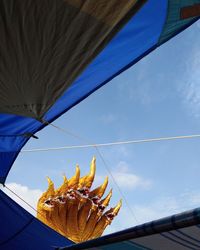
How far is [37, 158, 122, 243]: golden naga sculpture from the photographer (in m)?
10.5

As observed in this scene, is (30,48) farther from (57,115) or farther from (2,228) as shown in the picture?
(2,228)

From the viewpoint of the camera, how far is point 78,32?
1.83m

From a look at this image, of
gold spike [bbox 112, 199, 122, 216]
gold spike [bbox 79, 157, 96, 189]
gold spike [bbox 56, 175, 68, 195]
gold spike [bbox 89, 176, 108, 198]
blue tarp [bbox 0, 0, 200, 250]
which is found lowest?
gold spike [bbox 112, 199, 122, 216]

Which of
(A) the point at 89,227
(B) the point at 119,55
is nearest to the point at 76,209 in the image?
(A) the point at 89,227

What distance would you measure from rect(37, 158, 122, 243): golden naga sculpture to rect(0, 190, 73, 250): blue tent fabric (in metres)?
6.60

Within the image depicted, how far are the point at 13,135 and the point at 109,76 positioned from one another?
1347 mm

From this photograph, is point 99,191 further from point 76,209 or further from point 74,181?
point 76,209

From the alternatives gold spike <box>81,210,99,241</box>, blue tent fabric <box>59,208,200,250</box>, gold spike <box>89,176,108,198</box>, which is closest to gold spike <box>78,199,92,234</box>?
gold spike <box>81,210,99,241</box>

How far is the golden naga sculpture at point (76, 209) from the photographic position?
10462 millimetres

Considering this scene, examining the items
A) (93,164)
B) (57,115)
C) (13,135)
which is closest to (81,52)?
(57,115)

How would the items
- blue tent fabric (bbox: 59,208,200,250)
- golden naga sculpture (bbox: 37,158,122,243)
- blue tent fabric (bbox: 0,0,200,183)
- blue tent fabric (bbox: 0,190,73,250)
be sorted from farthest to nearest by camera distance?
1. golden naga sculpture (bbox: 37,158,122,243)
2. blue tent fabric (bbox: 0,190,73,250)
3. blue tent fabric (bbox: 0,0,200,183)
4. blue tent fabric (bbox: 59,208,200,250)

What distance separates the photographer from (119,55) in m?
3.04

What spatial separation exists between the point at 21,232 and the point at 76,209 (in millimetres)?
6977

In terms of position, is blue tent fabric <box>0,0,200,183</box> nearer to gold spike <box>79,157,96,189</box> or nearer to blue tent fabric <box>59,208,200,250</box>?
blue tent fabric <box>59,208,200,250</box>
